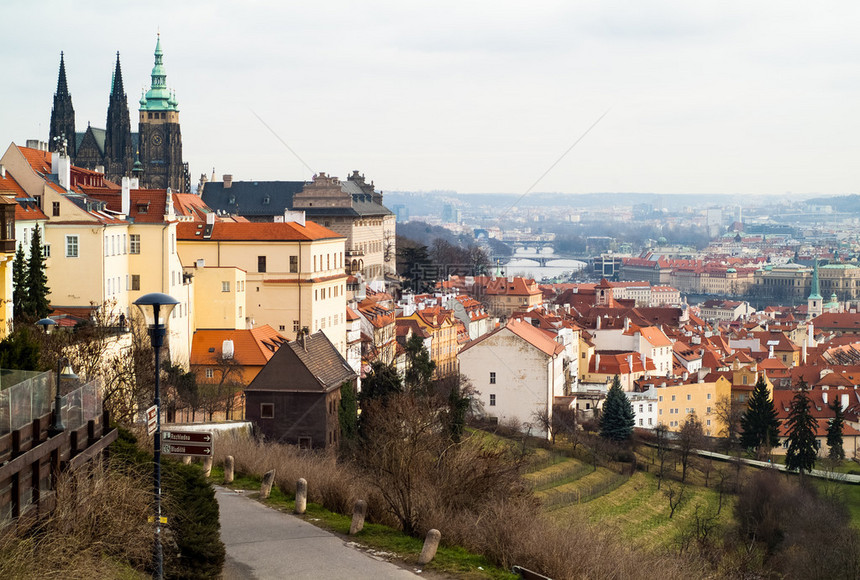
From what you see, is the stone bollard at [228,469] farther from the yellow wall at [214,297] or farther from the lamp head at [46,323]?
the yellow wall at [214,297]

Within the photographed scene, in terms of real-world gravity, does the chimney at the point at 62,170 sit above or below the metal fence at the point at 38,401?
above

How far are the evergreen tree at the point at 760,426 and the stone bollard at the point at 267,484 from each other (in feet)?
148

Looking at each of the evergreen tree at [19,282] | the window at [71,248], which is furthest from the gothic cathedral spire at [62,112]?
the evergreen tree at [19,282]

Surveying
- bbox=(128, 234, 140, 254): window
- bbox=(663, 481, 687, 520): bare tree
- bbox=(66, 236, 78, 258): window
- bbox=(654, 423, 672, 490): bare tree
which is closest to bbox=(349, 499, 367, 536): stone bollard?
bbox=(66, 236, 78, 258): window

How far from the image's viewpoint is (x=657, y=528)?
138ft

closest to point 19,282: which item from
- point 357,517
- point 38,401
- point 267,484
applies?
point 267,484

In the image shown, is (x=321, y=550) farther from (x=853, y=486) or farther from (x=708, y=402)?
(x=708, y=402)

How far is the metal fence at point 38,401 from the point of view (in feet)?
39.5

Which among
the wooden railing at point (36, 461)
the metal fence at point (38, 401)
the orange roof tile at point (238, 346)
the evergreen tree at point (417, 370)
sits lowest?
the evergreen tree at point (417, 370)

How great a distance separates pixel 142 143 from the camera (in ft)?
350

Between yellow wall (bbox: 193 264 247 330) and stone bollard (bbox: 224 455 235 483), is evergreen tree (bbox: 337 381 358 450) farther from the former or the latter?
stone bollard (bbox: 224 455 235 483)

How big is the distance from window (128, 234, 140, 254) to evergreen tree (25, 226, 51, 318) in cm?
556

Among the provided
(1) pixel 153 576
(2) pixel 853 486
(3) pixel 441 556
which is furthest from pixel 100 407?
(2) pixel 853 486

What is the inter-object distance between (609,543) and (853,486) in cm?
4029
